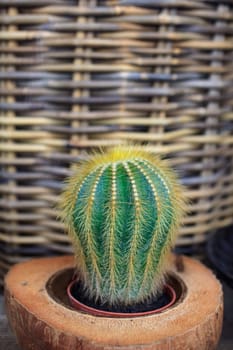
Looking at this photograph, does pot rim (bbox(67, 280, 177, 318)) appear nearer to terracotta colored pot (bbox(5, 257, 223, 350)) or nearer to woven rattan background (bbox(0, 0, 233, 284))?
terracotta colored pot (bbox(5, 257, 223, 350))

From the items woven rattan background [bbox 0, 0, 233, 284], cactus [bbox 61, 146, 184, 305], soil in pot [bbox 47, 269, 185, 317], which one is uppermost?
woven rattan background [bbox 0, 0, 233, 284]

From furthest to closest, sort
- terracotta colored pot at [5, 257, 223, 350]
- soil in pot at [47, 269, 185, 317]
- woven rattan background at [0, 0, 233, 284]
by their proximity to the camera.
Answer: woven rattan background at [0, 0, 233, 284], soil in pot at [47, 269, 185, 317], terracotta colored pot at [5, 257, 223, 350]

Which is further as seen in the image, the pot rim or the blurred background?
the blurred background

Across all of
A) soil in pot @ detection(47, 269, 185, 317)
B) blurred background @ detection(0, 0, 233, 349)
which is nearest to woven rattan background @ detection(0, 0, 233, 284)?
blurred background @ detection(0, 0, 233, 349)

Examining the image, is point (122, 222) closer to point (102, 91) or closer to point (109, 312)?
point (109, 312)

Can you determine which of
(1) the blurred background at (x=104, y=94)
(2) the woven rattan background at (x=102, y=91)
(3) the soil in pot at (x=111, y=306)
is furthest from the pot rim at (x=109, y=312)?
(2) the woven rattan background at (x=102, y=91)

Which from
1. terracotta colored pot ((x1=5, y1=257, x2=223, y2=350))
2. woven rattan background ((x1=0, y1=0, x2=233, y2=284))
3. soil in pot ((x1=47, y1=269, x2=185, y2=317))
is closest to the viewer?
terracotta colored pot ((x1=5, y1=257, x2=223, y2=350))

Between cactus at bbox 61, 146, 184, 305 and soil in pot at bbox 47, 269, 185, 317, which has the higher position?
cactus at bbox 61, 146, 184, 305
